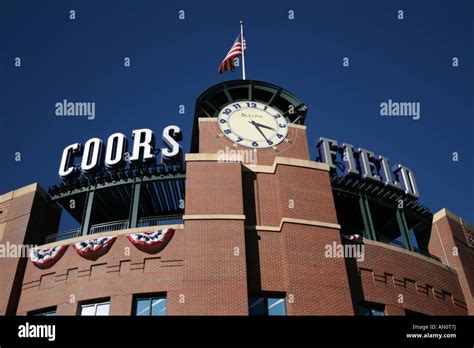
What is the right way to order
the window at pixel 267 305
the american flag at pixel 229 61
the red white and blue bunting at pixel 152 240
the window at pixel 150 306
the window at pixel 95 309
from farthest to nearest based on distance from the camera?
the american flag at pixel 229 61 → the red white and blue bunting at pixel 152 240 → the window at pixel 95 309 → the window at pixel 150 306 → the window at pixel 267 305

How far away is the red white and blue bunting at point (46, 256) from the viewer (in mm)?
23828

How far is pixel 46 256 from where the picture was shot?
24.0 metres

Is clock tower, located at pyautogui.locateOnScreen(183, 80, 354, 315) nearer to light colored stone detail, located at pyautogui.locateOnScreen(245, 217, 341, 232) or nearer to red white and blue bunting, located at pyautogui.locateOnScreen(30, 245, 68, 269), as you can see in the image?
light colored stone detail, located at pyautogui.locateOnScreen(245, 217, 341, 232)

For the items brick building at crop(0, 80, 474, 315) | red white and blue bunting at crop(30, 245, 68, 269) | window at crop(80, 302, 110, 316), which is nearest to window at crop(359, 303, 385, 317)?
brick building at crop(0, 80, 474, 315)

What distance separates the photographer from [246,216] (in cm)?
2406

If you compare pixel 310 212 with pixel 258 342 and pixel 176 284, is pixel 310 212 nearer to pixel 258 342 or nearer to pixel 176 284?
pixel 176 284

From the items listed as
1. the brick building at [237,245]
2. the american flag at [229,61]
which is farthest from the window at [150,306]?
the american flag at [229,61]

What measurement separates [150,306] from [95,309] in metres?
2.56

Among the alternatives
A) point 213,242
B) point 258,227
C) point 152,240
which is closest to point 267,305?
point 213,242

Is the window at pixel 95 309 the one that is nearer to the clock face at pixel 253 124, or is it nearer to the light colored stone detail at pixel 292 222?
the light colored stone detail at pixel 292 222

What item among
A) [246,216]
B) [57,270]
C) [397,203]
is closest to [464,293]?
[397,203]

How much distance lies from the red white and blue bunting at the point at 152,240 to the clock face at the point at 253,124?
7.86 m

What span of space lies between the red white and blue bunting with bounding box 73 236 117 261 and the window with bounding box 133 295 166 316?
3003 millimetres

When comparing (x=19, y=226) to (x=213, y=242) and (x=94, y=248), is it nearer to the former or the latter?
(x=94, y=248)
